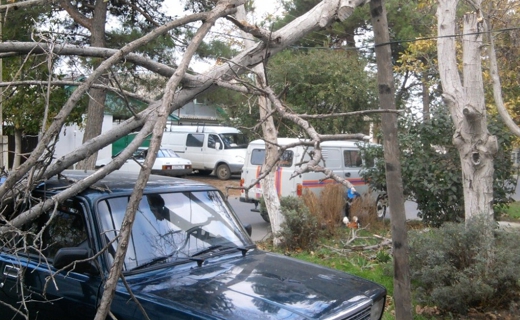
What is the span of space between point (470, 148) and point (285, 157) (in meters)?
6.26

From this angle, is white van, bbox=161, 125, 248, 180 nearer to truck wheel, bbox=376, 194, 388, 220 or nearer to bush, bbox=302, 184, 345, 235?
truck wheel, bbox=376, 194, 388, 220

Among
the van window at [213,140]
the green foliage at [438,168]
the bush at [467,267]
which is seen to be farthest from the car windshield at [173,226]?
the van window at [213,140]

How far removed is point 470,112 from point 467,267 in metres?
2.11

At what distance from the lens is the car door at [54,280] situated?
3.70 meters

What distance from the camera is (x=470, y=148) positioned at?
7281 millimetres

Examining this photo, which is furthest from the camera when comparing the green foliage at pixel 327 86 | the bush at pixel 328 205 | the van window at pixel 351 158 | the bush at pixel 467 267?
the green foliage at pixel 327 86

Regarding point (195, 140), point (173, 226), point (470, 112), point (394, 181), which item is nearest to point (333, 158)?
point (470, 112)

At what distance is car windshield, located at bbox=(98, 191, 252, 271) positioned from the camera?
396cm

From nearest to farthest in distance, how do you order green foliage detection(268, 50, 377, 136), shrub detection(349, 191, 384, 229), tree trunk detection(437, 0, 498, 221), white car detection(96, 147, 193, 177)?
tree trunk detection(437, 0, 498, 221)
shrub detection(349, 191, 384, 229)
green foliage detection(268, 50, 377, 136)
white car detection(96, 147, 193, 177)

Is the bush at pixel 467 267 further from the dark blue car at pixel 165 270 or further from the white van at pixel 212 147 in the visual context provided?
the white van at pixel 212 147

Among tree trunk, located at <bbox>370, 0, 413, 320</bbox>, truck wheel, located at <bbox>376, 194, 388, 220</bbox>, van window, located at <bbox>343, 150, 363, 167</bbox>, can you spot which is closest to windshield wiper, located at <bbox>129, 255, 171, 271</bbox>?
tree trunk, located at <bbox>370, 0, 413, 320</bbox>

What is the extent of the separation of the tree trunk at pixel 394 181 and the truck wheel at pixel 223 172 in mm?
19539

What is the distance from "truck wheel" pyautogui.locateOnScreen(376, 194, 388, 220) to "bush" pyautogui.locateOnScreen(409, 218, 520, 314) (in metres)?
6.45

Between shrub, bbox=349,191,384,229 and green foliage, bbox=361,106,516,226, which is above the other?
green foliage, bbox=361,106,516,226
